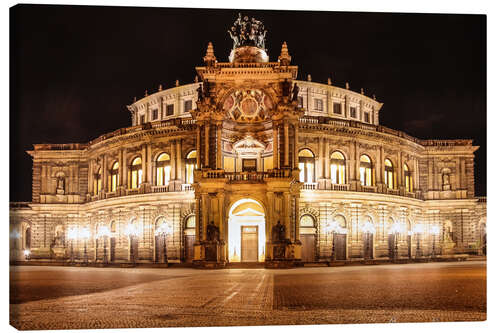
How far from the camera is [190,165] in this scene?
41.9m

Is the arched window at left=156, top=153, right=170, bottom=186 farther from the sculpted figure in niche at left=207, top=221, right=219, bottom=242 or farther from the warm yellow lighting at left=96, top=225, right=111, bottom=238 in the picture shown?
the sculpted figure in niche at left=207, top=221, right=219, bottom=242

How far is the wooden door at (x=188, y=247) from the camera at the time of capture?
1618 inches

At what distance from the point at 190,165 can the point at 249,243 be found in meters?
7.68

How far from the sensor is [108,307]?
1722 centimetres

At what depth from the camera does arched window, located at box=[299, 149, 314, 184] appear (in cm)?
4094

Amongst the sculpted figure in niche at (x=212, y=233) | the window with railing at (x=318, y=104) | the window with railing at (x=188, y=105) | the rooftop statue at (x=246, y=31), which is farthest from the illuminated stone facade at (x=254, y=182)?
the rooftop statue at (x=246, y=31)

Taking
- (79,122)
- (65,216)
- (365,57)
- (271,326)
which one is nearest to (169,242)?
(65,216)

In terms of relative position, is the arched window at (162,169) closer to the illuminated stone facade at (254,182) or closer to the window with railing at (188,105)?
the illuminated stone facade at (254,182)

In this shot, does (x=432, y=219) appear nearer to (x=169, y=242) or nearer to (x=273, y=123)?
(x=273, y=123)

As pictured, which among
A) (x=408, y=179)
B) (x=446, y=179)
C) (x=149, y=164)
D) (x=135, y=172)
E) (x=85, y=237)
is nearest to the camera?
(x=85, y=237)

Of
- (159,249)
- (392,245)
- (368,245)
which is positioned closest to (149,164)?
(159,249)

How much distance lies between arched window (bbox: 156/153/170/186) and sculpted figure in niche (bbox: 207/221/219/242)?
10.6 m

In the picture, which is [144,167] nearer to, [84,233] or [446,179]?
[84,233]

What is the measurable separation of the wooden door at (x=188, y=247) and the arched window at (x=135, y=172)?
232 inches
